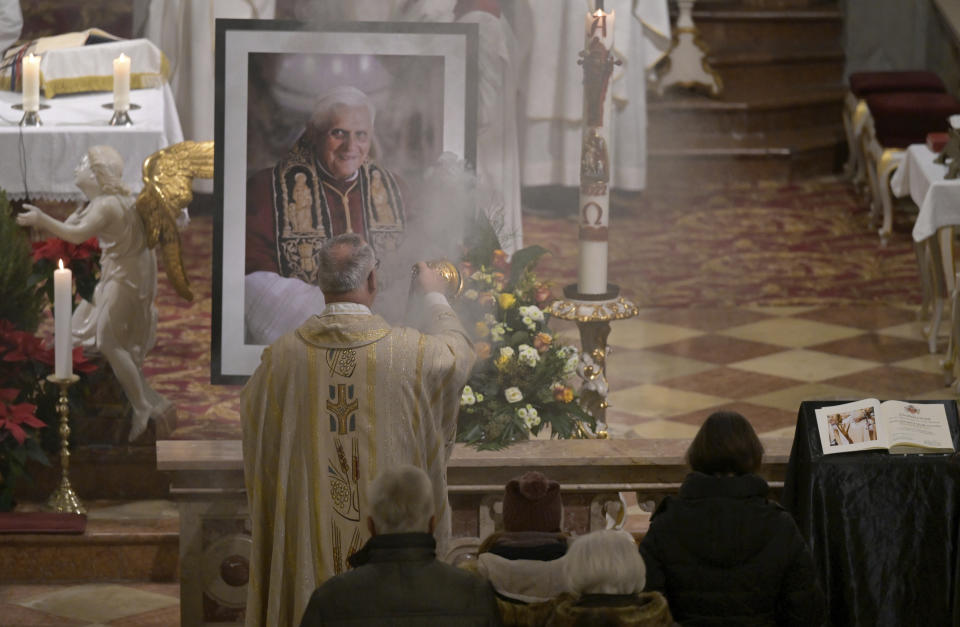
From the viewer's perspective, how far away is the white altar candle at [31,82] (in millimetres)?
7422

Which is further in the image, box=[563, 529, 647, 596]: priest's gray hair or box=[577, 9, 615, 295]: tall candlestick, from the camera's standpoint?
box=[577, 9, 615, 295]: tall candlestick

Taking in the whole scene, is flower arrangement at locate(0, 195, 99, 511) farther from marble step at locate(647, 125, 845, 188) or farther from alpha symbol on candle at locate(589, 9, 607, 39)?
marble step at locate(647, 125, 845, 188)

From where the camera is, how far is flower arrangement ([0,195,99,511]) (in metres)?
Answer: 5.32

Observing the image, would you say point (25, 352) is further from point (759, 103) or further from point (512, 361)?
point (759, 103)

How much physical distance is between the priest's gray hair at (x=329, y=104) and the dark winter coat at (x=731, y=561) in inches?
71.1

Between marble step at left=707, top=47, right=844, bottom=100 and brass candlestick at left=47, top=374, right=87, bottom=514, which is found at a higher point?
marble step at left=707, top=47, right=844, bottom=100

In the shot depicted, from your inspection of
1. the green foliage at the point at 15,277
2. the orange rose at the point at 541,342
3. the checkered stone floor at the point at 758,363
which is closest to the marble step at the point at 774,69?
the checkered stone floor at the point at 758,363

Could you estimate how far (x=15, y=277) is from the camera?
18.3 feet

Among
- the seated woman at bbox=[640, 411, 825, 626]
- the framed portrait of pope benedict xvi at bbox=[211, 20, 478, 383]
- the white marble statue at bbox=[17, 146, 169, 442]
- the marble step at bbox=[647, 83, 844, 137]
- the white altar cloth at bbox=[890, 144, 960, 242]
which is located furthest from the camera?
the marble step at bbox=[647, 83, 844, 137]

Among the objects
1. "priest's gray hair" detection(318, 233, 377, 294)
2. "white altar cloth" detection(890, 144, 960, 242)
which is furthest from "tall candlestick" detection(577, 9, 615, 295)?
"white altar cloth" detection(890, 144, 960, 242)

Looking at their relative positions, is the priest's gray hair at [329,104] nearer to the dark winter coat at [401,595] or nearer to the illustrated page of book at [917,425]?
the illustrated page of book at [917,425]

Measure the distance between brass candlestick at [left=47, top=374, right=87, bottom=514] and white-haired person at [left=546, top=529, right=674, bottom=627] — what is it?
276 cm

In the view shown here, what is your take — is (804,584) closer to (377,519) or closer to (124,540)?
(377,519)

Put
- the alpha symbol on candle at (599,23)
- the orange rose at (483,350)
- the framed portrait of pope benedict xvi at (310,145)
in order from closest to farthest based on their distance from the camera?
the framed portrait of pope benedict xvi at (310,145) < the orange rose at (483,350) < the alpha symbol on candle at (599,23)
